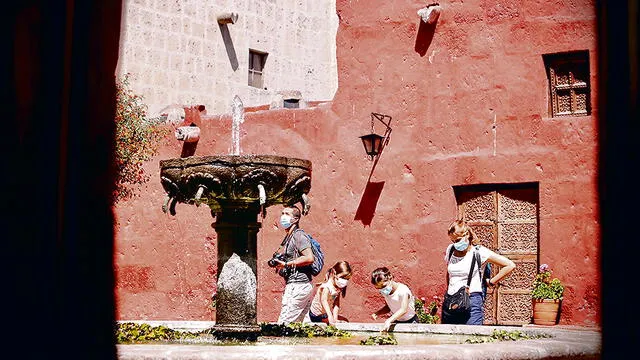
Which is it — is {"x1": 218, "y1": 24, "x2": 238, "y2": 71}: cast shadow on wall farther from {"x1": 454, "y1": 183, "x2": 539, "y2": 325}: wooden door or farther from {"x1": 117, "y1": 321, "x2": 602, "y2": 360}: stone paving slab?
{"x1": 117, "y1": 321, "x2": 602, "y2": 360}: stone paving slab

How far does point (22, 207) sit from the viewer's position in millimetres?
4293

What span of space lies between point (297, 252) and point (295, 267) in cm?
14

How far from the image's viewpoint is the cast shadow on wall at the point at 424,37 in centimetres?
1223

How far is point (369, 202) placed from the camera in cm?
1246

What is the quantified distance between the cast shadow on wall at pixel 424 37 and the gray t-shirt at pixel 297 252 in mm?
3678

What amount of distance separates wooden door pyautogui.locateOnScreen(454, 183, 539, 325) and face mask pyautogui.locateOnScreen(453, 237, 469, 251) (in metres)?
2.08

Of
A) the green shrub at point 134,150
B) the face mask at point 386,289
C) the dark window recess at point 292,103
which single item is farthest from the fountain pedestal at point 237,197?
the dark window recess at point 292,103

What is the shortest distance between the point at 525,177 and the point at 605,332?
8434mm

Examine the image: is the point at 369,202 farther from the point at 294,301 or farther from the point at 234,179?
the point at 234,179

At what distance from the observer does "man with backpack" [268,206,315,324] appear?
9508 mm

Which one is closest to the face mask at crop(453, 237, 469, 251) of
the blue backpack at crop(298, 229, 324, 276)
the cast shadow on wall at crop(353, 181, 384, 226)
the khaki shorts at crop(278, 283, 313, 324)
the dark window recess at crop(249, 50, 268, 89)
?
the blue backpack at crop(298, 229, 324, 276)

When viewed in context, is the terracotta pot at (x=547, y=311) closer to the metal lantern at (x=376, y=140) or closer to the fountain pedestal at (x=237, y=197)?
the metal lantern at (x=376, y=140)

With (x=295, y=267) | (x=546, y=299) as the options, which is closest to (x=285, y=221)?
(x=295, y=267)

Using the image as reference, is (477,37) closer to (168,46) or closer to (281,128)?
(281,128)
